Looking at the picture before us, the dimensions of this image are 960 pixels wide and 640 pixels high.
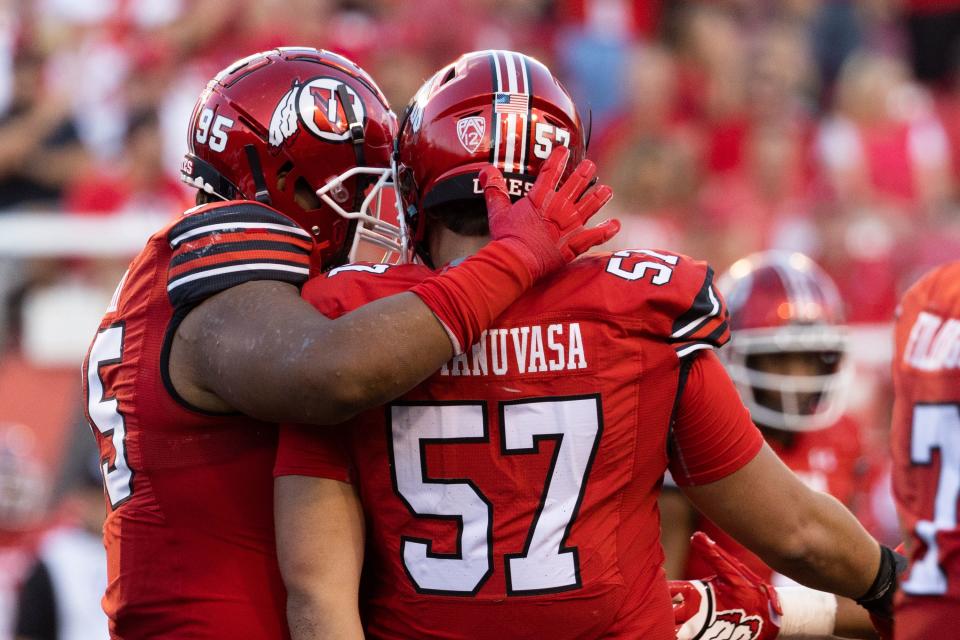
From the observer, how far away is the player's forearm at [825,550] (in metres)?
2.79

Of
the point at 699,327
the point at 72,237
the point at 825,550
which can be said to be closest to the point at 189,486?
the point at 699,327

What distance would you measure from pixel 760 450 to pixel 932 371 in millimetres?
529

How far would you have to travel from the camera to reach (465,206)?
2721 mm

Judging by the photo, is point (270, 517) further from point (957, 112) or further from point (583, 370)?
point (957, 112)

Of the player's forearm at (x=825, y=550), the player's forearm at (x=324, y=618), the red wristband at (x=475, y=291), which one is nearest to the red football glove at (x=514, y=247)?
the red wristband at (x=475, y=291)

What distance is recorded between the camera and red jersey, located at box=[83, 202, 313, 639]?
277 cm

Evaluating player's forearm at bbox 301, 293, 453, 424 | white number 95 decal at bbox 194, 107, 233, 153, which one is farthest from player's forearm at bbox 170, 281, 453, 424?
white number 95 decal at bbox 194, 107, 233, 153

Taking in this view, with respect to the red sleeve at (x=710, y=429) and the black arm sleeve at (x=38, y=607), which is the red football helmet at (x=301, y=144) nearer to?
the red sleeve at (x=710, y=429)

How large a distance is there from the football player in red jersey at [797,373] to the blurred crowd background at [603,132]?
8.26ft

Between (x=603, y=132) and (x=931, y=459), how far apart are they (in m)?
6.70

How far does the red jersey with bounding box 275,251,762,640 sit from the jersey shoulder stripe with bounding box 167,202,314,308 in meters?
0.12

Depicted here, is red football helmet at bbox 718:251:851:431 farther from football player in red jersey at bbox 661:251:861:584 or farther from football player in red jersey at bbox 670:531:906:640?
football player in red jersey at bbox 670:531:906:640

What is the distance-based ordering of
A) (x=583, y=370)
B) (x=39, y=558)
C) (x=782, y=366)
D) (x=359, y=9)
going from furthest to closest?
(x=359, y=9) < (x=39, y=558) < (x=782, y=366) < (x=583, y=370)

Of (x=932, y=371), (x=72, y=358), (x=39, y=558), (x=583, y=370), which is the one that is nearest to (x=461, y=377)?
(x=583, y=370)
